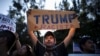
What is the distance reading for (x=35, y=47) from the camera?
5.20m

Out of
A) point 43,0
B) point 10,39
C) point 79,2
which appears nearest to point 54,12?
point 10,39

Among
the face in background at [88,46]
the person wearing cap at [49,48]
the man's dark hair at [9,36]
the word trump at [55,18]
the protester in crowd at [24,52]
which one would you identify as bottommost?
the face in background at [88,46]

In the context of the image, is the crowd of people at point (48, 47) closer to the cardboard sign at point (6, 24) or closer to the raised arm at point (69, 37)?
the raised arm at point (69, 37)

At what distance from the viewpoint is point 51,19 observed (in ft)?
20.4

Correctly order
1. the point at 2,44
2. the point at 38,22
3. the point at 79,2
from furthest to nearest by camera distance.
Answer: the point at 79,2 → the point at 38,22 → the point at 2,44

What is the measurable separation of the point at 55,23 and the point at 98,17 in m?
23.9

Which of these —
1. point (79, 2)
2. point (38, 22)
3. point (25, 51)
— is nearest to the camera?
point (25, 51)

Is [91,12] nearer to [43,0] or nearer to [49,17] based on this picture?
[43,0]

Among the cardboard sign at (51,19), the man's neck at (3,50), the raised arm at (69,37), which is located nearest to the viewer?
the man's neck at (3,50)

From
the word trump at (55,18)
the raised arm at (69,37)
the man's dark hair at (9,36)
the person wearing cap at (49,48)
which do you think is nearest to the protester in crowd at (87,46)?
the raised arm at (69,37)

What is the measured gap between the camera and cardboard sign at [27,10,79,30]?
6082 mm

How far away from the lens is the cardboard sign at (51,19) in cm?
608

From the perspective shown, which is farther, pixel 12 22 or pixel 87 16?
pixel 87 16

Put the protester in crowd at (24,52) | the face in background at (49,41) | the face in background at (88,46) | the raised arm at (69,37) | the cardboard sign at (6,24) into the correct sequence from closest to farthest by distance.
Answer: the protester in crowd at (24,52) → the cardboard sign at (6,24) → the face in background at (49,41) → the raised arm at (69,37) → the face in background at (88,46)
